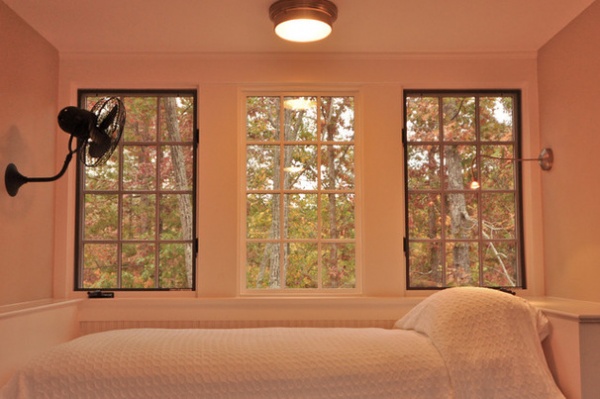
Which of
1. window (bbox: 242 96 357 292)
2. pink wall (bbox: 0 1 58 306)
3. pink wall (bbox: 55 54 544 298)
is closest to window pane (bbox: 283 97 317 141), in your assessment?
window (bbox: 242 96 357 292)

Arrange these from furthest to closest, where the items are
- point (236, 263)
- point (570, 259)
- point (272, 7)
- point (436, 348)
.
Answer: point (236, 263), point (570, 259), point (272, 7), point (436, 348)

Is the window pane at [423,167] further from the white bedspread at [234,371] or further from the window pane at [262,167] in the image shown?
the white bedspread at [234,371]

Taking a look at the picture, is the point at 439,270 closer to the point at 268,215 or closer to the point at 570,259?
the point at 570,259

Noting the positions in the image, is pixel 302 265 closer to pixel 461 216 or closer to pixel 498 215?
pixel 461 216

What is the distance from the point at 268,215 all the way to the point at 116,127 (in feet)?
3.58

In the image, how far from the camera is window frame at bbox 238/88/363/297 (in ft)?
11.5

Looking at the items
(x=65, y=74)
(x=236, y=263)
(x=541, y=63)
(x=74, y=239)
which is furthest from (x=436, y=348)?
(x=65, y=74)

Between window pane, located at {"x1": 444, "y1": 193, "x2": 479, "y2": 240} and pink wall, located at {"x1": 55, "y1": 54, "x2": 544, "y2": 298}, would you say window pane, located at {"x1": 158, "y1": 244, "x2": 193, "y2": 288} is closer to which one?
pink wall, located at {"x1": 55, "y1": 54, "x2": 544, "y2": 298}

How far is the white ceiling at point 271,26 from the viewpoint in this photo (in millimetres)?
2883

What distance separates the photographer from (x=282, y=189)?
3586 mm

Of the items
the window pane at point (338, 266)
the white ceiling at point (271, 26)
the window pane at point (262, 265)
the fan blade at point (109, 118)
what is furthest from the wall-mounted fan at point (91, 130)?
the window pane at point (338, 266)

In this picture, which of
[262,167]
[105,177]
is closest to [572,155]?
[262,167]

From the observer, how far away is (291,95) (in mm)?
3631

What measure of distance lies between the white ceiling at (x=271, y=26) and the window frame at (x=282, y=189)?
0.88 feet
